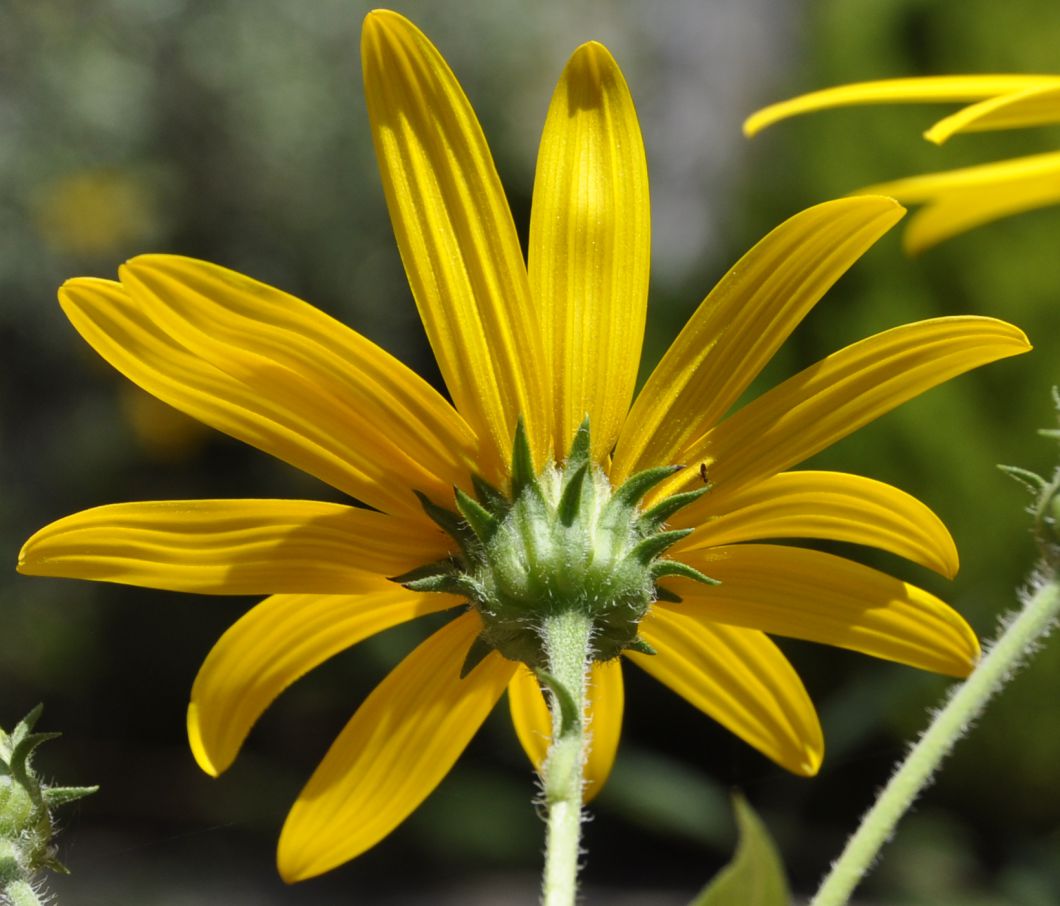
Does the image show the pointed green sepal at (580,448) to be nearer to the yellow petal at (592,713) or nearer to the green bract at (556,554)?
the green bract at (556,554)

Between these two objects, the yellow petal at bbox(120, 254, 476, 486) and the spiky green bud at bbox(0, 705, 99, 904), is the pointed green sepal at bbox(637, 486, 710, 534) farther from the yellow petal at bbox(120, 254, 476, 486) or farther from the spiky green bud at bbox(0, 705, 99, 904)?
the spiky green bud at bbox(0, 705, 99, 904)

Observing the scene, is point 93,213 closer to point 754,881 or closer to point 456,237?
point 456,237

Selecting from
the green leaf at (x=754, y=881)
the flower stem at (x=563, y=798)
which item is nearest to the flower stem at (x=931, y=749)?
the green leaf at (x=754, y=881)

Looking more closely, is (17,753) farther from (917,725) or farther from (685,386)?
(917,725)

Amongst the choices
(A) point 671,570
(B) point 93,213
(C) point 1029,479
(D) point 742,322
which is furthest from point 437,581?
(B) point 93,213

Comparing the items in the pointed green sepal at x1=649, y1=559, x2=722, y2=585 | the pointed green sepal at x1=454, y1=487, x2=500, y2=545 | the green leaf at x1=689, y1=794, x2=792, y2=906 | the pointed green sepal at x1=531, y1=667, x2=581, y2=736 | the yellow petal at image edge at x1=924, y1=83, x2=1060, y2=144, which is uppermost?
the yellow petal at image edge at x1=924, y1=83, x2=1060, y2=144

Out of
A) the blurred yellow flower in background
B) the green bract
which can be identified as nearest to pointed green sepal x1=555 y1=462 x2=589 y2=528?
the green bract
